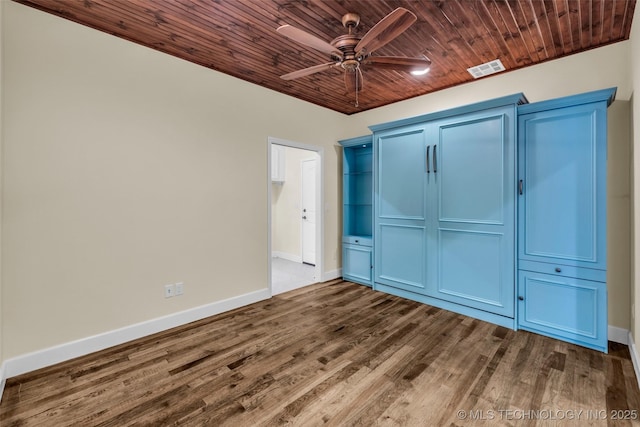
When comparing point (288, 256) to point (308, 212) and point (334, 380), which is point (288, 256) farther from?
point (334, 380)

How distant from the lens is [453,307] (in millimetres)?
3227

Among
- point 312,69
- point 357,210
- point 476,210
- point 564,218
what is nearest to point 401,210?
point 476,210

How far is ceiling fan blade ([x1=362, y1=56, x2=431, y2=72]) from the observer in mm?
2188

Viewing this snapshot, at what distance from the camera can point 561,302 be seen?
2.55 m

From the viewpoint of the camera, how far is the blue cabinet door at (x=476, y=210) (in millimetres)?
2812

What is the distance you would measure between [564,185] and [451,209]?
0.99 meters

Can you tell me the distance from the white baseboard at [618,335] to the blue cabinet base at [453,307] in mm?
753

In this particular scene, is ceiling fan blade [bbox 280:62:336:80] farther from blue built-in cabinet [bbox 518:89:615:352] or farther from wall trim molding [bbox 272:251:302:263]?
wall trim molding [bbox 272:251:302:263]

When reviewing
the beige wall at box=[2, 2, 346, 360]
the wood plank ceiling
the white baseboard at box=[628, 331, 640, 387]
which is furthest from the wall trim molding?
the white baseboard at box=[628, 331, 640, 387]

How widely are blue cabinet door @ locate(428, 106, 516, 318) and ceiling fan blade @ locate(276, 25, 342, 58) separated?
175cm

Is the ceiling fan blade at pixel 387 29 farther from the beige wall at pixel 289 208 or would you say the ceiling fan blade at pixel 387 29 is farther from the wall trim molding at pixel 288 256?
the wall trim molding at pixel 288 256

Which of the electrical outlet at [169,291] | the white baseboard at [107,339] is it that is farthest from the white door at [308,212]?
the electrical outlet at [169,291]

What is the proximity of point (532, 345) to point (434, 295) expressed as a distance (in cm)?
103

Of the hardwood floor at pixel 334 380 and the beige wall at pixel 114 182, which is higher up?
the beige wall at pixel 114 182
